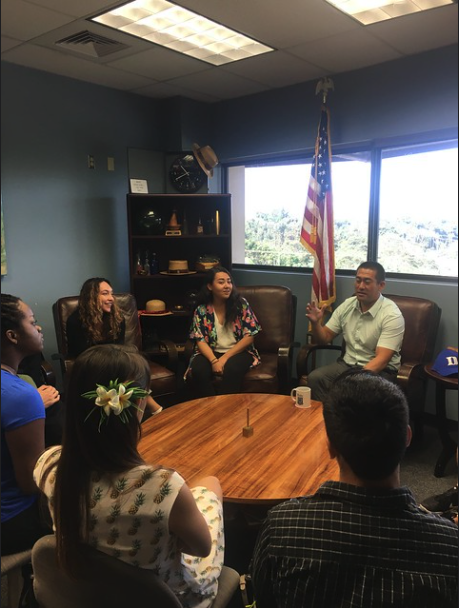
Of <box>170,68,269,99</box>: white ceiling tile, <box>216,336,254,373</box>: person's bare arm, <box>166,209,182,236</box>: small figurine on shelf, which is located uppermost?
<box>170,68,269,99</box>: white ceiling tile

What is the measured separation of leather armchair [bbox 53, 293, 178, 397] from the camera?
3.00 m

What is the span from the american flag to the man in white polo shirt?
444mm

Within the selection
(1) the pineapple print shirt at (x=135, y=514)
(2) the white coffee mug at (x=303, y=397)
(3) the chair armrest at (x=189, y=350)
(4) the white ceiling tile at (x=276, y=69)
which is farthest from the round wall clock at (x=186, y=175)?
(1) the pineapple print shirt at (x=135, y=514)

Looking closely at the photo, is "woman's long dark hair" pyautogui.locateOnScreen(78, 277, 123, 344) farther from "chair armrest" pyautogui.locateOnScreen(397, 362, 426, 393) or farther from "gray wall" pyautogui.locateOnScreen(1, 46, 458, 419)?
"chair armrest" pyautogui.locateOnScreen(397, 362, 426, 393)

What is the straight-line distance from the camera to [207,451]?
1729 mm

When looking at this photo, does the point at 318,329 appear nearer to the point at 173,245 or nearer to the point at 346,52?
the point at 173,245

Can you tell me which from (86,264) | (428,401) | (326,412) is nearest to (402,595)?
(326,412)

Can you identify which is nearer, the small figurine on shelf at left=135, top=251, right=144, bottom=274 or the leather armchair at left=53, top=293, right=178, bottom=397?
the leather armchair at left=53, top=293, right=178, bottom=397

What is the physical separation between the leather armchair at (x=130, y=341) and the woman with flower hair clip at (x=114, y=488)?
190cm

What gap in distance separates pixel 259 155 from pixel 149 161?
35.8 inches

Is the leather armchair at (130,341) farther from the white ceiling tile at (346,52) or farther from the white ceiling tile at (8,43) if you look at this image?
the white ceiling tile at (346,52)

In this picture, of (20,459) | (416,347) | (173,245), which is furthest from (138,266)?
(20,459)

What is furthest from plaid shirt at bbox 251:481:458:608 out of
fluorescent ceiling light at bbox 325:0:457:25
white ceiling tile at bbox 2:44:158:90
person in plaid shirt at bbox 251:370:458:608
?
white ceiling tile at bbox 2:44:158:90

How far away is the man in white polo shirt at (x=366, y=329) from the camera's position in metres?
2.66
